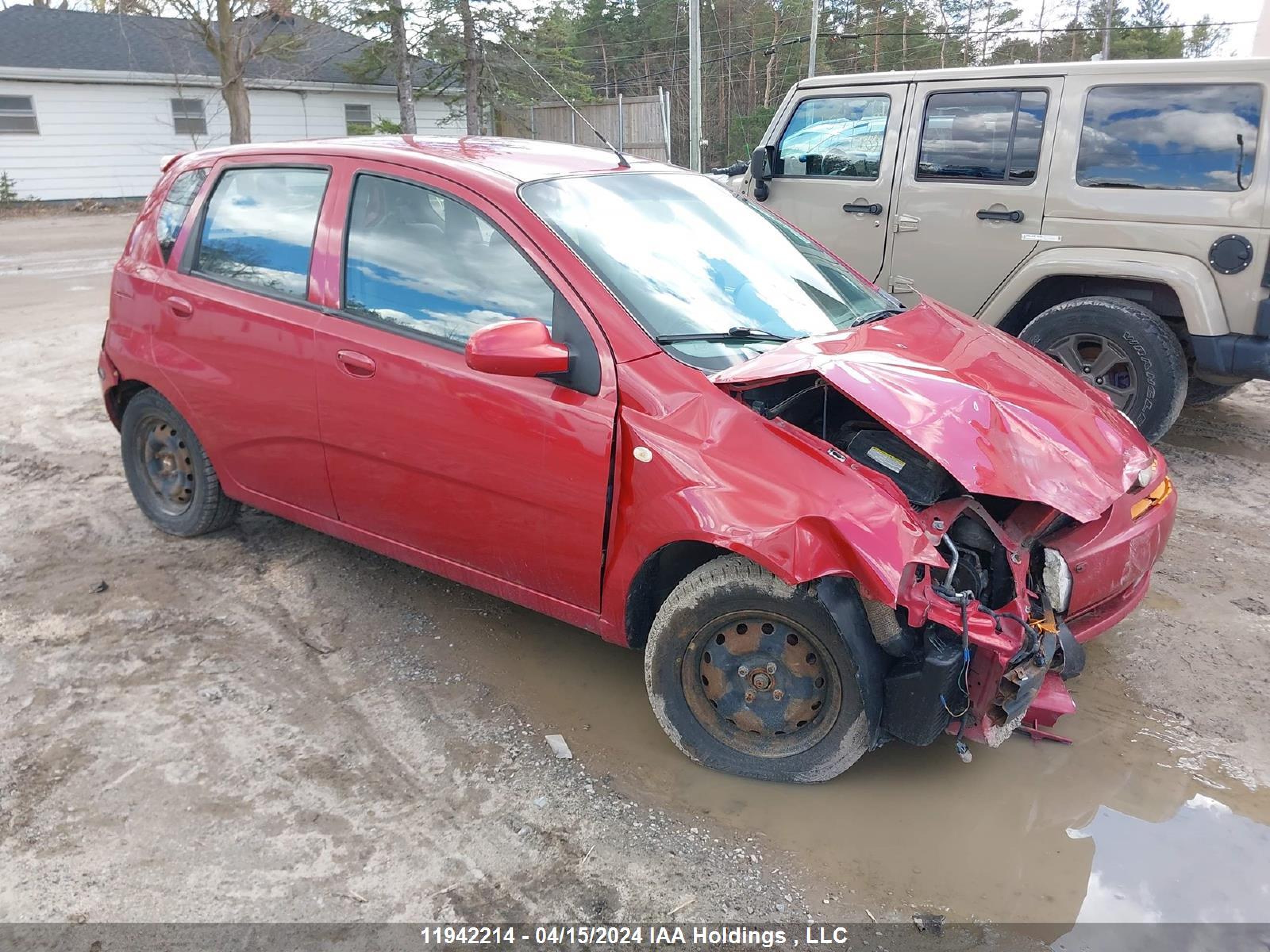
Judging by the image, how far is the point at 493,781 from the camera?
2928 mm

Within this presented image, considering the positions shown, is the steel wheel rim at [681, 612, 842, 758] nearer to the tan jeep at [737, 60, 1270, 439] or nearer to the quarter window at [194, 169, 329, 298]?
the quarter window at [194, 169, 329, 298]

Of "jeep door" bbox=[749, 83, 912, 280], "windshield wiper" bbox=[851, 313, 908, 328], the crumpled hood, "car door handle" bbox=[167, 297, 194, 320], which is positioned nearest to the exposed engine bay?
the crumpled hood

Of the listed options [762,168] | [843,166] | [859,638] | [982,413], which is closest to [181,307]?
[859,638]

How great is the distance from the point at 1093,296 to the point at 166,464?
536cm

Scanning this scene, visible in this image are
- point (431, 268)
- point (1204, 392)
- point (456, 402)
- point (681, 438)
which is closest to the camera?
point (681, 438)

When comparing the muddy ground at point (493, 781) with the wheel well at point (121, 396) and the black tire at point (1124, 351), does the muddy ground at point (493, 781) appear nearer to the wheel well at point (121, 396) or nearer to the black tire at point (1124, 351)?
the wheel well at point (121, 396)

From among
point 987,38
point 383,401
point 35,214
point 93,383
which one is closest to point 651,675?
point 383,401

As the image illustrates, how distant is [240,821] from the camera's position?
2742 mm

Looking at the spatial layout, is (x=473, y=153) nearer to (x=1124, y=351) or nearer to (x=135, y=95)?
(x=1124, y=351)

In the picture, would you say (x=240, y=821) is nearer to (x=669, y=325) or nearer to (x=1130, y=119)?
(x=669, y=325)

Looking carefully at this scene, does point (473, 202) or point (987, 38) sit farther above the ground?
point (987, 38)

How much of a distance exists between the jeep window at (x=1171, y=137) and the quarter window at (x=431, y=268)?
4116 mm

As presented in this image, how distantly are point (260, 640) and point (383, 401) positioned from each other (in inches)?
45.9

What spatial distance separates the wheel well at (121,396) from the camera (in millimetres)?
4441
